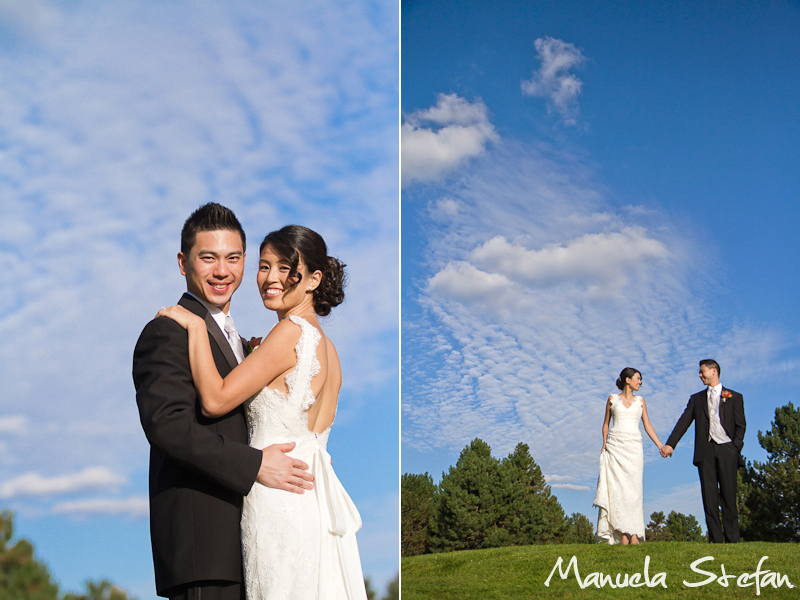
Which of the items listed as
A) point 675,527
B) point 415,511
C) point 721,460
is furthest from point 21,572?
point 675,527

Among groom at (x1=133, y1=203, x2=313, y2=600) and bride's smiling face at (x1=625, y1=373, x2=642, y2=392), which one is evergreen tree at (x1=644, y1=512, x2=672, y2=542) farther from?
groom at (x1=133, y1=203, x2=313, y2=600)

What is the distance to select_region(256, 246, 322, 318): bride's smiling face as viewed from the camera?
9.93ft

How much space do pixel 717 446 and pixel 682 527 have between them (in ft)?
24.5

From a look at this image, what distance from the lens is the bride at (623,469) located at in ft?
28.7

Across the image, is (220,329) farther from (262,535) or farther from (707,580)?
(707,580)

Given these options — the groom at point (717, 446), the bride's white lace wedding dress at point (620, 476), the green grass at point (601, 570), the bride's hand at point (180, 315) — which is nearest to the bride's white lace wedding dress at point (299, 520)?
the bride's hand at point (180, 315)

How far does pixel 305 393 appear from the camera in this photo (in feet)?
9.49

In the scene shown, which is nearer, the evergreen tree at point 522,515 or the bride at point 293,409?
the bride at point 293,409

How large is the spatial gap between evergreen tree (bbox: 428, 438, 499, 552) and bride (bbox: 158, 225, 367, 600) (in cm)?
1036

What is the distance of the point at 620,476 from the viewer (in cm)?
888

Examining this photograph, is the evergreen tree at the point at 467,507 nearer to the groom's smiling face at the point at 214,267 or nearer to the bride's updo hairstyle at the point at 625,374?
the bride's updo hairstyle at the point at 625,374

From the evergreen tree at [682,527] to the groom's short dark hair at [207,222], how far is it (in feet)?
49.6

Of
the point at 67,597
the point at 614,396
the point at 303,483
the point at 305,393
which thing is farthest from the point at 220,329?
the point at 614,396
